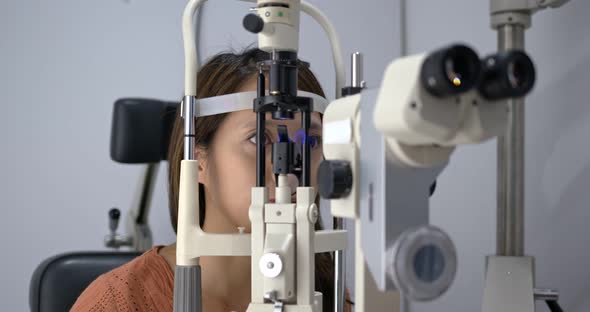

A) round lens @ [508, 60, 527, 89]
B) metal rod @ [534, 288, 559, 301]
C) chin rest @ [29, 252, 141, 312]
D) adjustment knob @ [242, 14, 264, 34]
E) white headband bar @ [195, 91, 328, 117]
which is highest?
adjustment knob @ [242, 14, 264, 34]

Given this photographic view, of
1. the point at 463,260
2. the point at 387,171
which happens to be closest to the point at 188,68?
the point at 387,171

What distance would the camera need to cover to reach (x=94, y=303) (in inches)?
45.9

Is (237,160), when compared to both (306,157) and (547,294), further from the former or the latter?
(547,294)

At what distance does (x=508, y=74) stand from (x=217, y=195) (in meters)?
0.72

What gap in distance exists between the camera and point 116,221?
1.96 meters

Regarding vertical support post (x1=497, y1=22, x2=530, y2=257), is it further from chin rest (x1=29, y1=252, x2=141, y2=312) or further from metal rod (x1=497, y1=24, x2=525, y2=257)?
chin rest (x1=29, y1=252, x2=141, y2=312)

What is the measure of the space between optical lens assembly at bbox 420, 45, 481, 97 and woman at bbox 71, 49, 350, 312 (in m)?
0.54

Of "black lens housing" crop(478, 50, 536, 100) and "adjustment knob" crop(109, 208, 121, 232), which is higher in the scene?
"black lens housing" crop(478, 50, 536, 100)

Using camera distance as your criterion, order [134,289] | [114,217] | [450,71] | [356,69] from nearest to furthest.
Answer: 1. [450,71]
2. [356,69]
3. [134,289]
4. [114,217]

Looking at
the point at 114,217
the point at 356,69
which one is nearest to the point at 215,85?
the point at 356,69

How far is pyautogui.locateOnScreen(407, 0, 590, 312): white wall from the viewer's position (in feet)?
4.23

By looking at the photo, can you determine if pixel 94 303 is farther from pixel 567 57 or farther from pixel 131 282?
pixel 567 57

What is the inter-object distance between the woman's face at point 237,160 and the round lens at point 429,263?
1.65 ft

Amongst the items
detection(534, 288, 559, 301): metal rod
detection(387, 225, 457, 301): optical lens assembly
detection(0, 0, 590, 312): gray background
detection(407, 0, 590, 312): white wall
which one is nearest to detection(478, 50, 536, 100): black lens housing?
detection(387, 225, 457, 301): optical lens assembly
